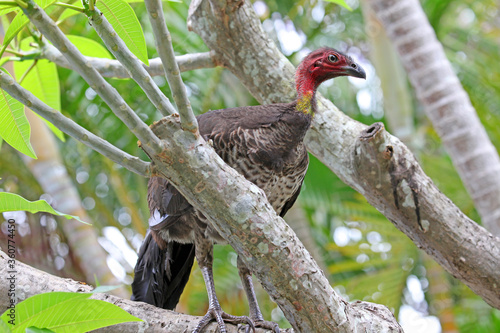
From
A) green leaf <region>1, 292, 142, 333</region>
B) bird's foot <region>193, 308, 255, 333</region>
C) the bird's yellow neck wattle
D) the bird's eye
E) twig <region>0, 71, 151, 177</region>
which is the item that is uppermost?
the bird's eye

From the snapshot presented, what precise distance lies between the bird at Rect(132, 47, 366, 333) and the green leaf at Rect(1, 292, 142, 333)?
0.73 meters

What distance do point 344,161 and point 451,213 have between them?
A: 49cm

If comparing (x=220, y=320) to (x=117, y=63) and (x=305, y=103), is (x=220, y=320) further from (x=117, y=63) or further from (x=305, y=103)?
(x=117, y=63)

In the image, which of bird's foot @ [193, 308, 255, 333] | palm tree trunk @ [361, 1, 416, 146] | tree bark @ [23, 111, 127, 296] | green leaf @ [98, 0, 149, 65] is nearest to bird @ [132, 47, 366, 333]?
bird's foot @ [193, 308, 255, 333]

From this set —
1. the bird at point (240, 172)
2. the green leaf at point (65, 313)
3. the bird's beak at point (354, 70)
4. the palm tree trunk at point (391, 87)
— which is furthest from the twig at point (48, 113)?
the palm tree trunk at point (391, 87)

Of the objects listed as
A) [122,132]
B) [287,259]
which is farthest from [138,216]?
[287,259]

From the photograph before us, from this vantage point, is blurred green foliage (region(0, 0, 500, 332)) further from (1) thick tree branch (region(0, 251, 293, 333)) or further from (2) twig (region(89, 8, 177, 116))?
(2) twig (region(89, 8, 177, 116))

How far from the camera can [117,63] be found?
2383mm

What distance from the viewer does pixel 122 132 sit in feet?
14.8

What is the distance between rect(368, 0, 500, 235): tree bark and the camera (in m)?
2.95

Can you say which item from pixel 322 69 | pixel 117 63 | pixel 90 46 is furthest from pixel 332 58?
pixel 90 46

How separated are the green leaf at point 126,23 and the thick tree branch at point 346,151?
3.26ft

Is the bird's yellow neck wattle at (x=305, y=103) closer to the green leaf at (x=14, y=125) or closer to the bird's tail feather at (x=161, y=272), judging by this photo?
the bird's tail feather at (x=161, y=272)

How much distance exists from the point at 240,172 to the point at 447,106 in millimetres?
1545
